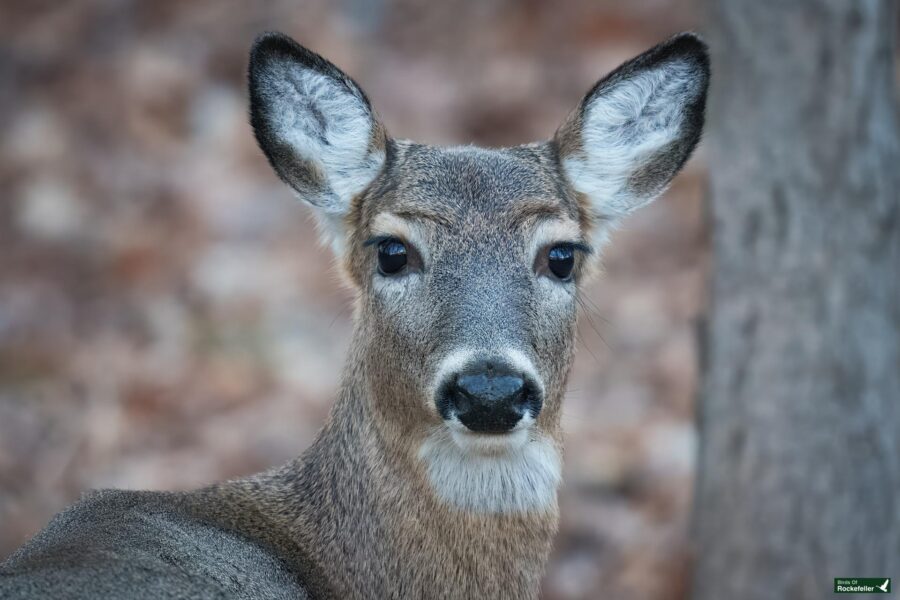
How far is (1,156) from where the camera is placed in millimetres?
10367

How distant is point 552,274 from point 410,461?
79 cm

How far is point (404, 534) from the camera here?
4.67 meters

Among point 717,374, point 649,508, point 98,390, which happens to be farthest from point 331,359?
point 717,374

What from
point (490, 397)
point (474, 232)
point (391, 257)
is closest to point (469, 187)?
point (474, 232)

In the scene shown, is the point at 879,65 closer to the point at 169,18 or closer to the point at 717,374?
the point at 717,374

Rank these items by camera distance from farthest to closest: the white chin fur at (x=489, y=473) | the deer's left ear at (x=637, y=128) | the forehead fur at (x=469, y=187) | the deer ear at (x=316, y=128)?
the deer's left ear at (x=637, y=128) < the deer ear at (x=316, y=128) < the forehead fur at (x=469, y=187) < the white chin fur at (x=489, y=473)

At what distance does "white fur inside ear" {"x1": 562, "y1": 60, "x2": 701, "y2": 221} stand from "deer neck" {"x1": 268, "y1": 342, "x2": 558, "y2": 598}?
1.19 m

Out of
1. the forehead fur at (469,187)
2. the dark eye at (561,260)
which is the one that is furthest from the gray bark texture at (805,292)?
the dark eye at (561,260)

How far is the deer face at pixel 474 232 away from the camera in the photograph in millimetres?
4438

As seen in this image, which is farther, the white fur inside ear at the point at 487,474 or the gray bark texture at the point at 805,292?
the gray bark texture at the point at 805,292

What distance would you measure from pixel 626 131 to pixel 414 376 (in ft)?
4.49

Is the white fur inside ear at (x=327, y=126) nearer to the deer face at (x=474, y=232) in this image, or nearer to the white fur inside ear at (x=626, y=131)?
the deer face at (x=474, y=232)

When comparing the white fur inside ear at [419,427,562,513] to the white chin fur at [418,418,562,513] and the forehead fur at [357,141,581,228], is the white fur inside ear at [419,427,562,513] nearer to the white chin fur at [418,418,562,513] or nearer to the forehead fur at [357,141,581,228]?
the white chin fur at [418,418,562,513]

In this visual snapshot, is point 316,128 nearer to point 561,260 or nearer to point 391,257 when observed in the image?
point 391,257
